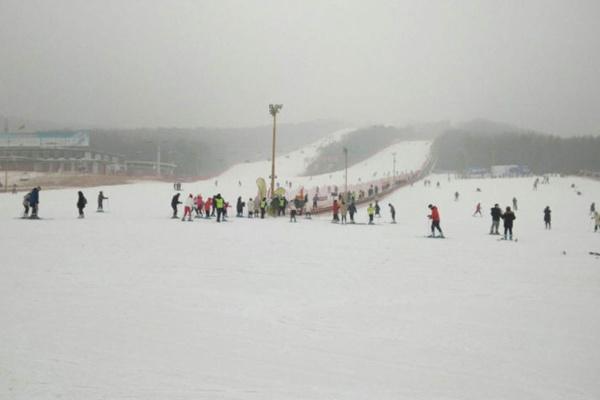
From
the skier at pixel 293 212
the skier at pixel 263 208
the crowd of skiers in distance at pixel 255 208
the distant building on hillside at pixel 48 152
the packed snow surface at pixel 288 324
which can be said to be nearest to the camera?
the packed snow surface at pixel 288 324

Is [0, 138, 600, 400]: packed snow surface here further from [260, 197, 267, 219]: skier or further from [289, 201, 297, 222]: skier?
[260, 197, 267, 219]: skier

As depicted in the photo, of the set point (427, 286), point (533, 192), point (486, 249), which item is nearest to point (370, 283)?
point (427, 286)

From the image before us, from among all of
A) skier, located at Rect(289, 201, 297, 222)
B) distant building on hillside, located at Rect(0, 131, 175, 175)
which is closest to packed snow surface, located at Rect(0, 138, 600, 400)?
skier, located at Rect(289, 201, 297, 222)

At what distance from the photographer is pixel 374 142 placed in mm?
192625

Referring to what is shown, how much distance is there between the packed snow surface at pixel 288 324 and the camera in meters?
4.29

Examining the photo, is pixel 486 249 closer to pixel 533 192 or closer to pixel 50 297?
pixel 50 297

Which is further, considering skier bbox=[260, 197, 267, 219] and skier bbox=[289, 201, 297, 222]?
skier bbox=[260, 197, 267, 219]

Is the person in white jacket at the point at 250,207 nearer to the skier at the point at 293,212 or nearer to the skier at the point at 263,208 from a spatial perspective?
the skier at the point at 263,208

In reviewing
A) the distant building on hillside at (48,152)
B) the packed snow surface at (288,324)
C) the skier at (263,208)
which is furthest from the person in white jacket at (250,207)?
the distant building on hillside at (48,152)

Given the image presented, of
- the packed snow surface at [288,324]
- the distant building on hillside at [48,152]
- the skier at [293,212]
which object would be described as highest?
the distant building on hillside at [48,152]

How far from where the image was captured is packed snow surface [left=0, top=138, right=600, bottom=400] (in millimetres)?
4285

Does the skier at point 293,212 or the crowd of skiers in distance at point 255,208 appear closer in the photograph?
the crowd of skiers in distance at point 255,208

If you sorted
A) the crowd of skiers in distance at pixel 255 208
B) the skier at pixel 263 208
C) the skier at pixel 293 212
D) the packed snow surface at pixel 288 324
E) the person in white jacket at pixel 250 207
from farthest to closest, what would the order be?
the person in white jacket at pixel 250 207
the skier at pixel 263 208
the skier at pixel 293 212
the crowd of skiers in distance at pixel 255 208
the packed snow surface at pixel 288 324

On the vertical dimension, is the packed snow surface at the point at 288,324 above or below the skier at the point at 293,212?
below
